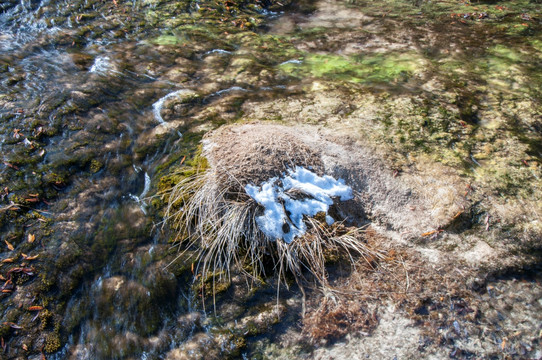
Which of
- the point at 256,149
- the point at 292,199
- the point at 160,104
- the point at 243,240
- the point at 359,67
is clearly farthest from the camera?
the point at 359,67

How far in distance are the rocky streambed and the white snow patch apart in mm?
312

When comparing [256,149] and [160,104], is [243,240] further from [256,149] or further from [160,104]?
[160,104]

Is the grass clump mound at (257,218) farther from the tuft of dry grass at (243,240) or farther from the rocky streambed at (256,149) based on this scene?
the rocky streambed at (256,149)

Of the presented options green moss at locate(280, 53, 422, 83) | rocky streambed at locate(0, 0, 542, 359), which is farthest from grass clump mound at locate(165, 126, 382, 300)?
green moss at locate(280, 53, 422, 83)

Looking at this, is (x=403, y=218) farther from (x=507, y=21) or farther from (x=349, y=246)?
(x=507, y=21)

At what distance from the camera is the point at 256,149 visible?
147 inches

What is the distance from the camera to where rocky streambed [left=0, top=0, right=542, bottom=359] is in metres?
3.01

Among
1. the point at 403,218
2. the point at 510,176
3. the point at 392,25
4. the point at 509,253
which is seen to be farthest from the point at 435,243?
the point at 392,25

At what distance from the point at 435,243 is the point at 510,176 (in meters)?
1.34

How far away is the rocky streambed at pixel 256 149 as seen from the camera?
3.01 metres

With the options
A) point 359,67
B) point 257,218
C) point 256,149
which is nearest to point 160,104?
point 256,149

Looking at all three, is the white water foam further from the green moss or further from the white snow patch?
the white snow patch

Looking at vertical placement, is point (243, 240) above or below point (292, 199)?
below

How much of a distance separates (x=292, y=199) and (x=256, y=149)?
2.22ft
